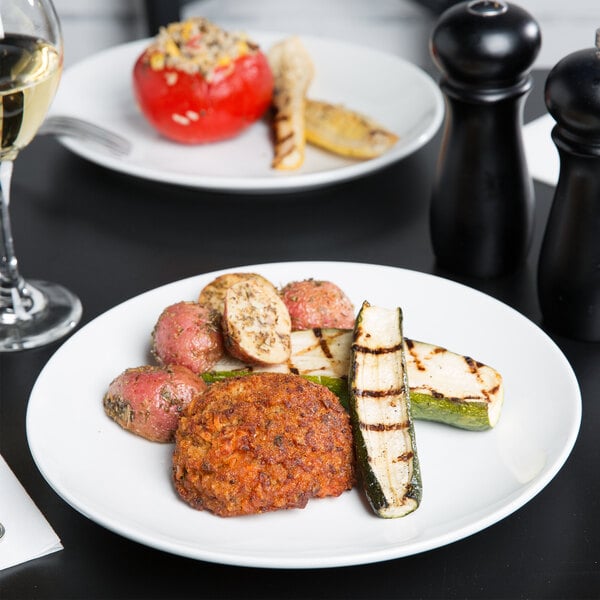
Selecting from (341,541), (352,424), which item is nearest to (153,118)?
(352,424)

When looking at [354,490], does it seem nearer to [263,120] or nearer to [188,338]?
[188,338]

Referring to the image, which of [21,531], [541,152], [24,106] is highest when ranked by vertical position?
[24,106]

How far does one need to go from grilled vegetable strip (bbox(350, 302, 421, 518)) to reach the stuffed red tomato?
79cm

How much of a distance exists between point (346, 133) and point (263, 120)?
22 centimetres

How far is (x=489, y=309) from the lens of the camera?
1310mm

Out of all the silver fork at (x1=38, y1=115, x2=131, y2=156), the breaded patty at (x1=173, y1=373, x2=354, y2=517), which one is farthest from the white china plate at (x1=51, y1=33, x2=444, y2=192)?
the breaded patty at (x1=173, y1=373, x2=354, y2=517)

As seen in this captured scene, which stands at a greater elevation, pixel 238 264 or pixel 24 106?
pixel 24 106

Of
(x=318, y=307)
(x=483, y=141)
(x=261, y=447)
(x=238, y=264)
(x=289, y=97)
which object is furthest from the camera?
(x=289, y=97)

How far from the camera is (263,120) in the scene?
201 centimetres

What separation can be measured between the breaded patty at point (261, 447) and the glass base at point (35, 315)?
0.42m

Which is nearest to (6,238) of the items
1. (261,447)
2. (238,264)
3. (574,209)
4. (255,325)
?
(238,264)

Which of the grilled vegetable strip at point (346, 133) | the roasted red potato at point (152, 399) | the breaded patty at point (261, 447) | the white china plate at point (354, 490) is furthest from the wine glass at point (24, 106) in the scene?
the grilled vegetable strip at point (346, 133)

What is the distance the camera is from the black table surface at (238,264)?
1018 mm

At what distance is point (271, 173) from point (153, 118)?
278mm
